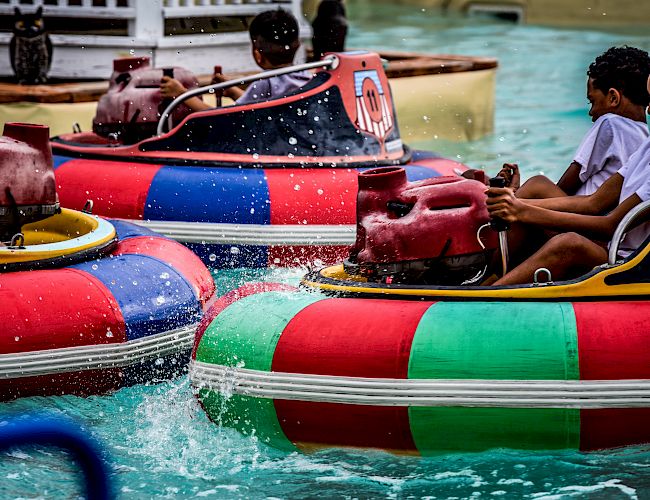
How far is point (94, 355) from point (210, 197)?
6.02 feet

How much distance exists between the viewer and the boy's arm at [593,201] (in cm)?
405

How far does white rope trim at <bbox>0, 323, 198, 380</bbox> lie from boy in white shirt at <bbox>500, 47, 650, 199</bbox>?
1.34 metres

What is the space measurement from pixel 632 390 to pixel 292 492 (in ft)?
3.36

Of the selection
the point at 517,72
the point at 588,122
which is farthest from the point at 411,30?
the point at 588,122

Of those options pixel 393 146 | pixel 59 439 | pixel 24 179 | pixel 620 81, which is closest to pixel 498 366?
pixel 620 81

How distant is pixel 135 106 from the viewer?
683 cm

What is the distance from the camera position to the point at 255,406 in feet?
12.7

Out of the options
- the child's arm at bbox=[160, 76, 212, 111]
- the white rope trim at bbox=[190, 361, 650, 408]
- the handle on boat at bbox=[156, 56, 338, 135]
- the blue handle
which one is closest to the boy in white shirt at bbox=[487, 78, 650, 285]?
the white rope trim at bbox=[190, 361, 650, 408]

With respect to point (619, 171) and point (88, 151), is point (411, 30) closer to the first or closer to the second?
point (88, 151)

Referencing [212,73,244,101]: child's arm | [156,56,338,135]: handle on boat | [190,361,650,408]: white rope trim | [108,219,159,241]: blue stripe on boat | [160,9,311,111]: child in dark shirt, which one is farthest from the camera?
[212,73,244,101]: child's arm

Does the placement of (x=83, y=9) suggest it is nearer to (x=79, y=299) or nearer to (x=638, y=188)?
(x=79, y=299)

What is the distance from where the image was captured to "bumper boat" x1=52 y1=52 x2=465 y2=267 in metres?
6.00

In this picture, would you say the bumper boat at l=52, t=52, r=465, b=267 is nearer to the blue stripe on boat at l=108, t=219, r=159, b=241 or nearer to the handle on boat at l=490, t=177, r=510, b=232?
the blue stripe on boat at l=108, t=219, r=159, b=241

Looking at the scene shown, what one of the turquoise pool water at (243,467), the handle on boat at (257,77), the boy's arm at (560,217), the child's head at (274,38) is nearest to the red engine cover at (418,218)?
the boy's arm at (560,217)
